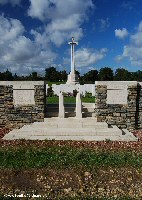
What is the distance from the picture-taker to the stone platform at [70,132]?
1073cm

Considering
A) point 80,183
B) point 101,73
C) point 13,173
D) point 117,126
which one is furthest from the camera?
point 101,73

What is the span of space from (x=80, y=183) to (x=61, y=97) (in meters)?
7.66

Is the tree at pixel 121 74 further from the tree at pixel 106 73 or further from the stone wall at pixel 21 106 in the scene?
the stone wall at pixel 21 106

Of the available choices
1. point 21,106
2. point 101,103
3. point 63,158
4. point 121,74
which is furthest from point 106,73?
point 63,158

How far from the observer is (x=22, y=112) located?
13.1 meters

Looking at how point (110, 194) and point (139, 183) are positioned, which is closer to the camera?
point (110, 194)

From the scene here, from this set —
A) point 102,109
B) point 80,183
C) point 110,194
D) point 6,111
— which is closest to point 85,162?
point 80,183

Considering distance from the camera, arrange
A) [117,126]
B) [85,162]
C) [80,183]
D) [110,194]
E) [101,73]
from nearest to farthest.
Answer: [110,194], [80,183], [85,162], [117,126], [101,73]

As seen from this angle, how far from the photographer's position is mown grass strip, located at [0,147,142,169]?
7.14 meters

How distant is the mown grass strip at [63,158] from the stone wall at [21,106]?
437cm

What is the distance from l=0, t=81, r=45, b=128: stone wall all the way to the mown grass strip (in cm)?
437

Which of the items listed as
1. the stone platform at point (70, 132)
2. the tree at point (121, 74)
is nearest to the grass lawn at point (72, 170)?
the stone platform at point (70, 132)

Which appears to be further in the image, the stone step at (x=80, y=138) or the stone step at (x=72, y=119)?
the stone step at (x=72, y=119)

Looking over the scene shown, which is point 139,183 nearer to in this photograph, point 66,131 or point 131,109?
point 66,131
